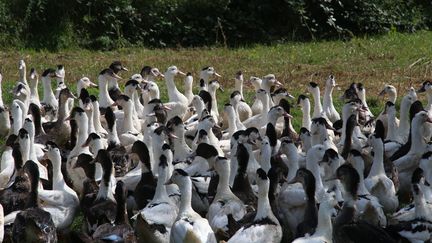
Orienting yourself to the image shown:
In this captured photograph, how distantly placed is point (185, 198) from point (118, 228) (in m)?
0.61

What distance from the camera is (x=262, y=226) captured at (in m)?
8.63

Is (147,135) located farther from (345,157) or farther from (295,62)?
(295,62)

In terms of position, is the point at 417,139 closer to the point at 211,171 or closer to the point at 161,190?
the point at 211,171

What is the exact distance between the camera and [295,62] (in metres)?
18.0

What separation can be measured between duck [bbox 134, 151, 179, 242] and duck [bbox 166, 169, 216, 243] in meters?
0.19

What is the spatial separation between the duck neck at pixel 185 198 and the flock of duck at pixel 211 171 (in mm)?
12

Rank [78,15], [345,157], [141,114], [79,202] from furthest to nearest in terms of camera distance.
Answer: [78,15]
[141,114]
[345,157]
[79,202]

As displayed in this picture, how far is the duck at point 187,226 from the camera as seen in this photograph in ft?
28.2

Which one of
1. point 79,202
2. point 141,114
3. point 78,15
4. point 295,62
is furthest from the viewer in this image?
point 78,15

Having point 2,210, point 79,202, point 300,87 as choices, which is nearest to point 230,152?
point 79,202

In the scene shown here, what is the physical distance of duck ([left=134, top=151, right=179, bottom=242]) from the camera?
878 centimetres

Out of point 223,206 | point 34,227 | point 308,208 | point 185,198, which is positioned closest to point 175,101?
point 223,206

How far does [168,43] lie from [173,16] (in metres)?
0.69

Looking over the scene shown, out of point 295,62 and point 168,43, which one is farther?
point 168,43
